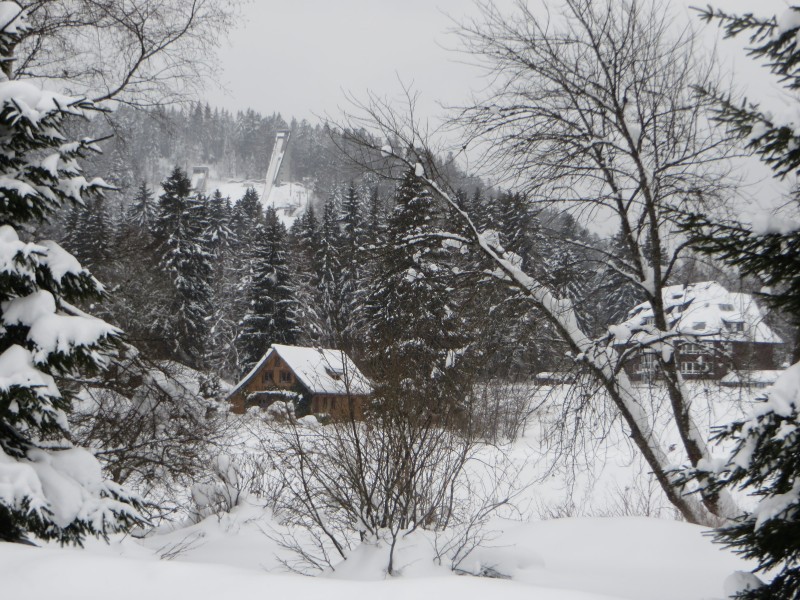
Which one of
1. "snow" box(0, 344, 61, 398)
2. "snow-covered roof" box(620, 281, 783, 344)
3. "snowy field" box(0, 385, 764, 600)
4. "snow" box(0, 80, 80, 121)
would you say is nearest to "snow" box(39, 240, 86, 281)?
"snow" box(0, 344, 61, 398)

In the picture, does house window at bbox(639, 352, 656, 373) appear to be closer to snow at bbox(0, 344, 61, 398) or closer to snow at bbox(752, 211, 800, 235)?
snow at bbox(752, 211, 800, 235)

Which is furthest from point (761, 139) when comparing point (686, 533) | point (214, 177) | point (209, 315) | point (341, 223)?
point (214, 177)

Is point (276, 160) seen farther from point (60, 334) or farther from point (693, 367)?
point (60, 334)

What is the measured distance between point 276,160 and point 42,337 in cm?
16751

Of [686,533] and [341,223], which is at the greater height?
[341,223]

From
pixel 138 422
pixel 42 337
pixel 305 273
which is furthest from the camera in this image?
pixel 305 273

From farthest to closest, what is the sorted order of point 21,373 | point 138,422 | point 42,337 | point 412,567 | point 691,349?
point 138,422 → point 691,349 → point 412,567 → point 42,337 → point 21,373

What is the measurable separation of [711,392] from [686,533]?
4.95 feet

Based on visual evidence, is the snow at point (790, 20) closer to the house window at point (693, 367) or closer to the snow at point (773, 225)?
the snow at point (773, 225)

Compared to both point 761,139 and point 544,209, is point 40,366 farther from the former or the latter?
point 544,209

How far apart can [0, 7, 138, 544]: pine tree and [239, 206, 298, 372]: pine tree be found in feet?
109

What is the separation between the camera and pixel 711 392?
6.66 metres

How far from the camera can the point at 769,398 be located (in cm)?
306

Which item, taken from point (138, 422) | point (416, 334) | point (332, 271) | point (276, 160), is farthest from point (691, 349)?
point (276, 160)
